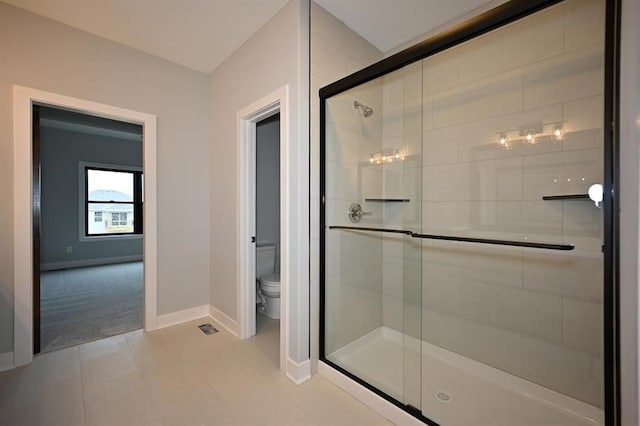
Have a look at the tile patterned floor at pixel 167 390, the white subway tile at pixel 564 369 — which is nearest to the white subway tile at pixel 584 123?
the white subway tile at pixel 564 369

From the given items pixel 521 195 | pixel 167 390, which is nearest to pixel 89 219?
pixel 167 390

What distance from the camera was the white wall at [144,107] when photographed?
1911 millimetres

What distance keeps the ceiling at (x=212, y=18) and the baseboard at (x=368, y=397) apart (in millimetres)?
2557

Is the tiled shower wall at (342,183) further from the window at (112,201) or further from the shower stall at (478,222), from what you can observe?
the window at (112,201)

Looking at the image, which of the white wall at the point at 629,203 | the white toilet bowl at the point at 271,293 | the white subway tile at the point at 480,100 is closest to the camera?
the white wall at the point at 629,203

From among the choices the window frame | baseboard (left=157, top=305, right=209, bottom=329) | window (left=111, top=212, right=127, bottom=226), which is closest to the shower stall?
baseboard (left=157, top=305, right=209, bottom=329)

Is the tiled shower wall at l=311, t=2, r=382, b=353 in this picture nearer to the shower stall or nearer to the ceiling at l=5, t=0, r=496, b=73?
the shower stall

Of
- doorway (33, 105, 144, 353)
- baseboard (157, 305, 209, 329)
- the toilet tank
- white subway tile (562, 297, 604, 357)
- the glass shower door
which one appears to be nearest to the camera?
white subway tile (562, 297, 604, 357)

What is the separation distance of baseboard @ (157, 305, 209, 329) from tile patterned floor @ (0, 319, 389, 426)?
310mm

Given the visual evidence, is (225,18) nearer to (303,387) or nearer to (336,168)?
(336,168)

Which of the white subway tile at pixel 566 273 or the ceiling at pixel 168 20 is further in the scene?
the ceiling at pixel 168 20

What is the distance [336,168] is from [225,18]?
141cm

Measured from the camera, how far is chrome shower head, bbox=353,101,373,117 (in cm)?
208

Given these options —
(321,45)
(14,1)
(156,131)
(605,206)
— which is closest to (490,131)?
(605,206)
